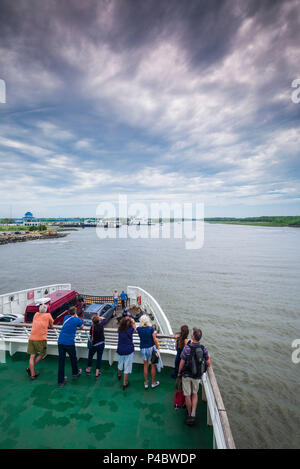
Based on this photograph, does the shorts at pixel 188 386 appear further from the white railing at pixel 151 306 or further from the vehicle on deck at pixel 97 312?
the vehicle on deck at pixel 97 312

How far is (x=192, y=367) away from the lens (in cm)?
376

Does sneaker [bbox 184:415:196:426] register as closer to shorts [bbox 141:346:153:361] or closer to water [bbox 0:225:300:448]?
shorts [bbox 141:346:153:361]

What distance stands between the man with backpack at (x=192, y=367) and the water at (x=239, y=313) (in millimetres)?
4854

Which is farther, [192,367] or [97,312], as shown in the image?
[97,312]

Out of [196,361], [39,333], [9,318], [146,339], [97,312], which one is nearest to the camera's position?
[196,361]

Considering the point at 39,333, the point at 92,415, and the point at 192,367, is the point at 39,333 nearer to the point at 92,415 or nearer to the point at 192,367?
the point at 92,415

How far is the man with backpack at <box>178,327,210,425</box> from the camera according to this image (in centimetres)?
375

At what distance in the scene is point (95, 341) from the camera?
4.90m

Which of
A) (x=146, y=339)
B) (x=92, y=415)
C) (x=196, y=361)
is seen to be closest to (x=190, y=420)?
(x=196, y=361)

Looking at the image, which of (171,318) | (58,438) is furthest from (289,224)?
(58,438)

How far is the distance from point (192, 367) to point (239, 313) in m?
14.7

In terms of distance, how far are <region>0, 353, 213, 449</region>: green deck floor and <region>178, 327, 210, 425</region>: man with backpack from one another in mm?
398

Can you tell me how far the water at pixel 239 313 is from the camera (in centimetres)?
790
